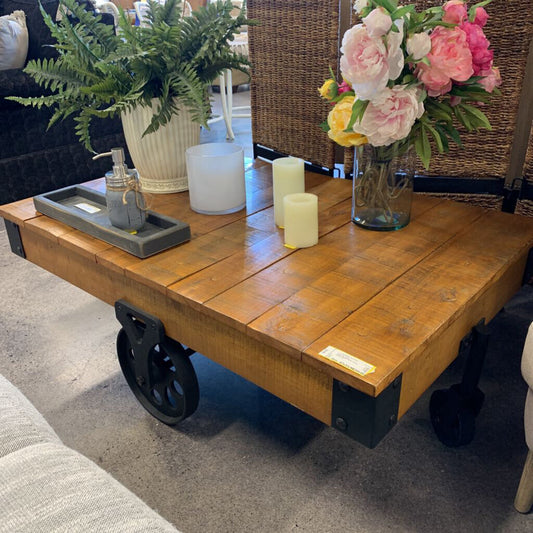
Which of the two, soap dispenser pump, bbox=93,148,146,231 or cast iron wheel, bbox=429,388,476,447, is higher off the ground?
soap dispenser pump, bbox=93,148,146,231

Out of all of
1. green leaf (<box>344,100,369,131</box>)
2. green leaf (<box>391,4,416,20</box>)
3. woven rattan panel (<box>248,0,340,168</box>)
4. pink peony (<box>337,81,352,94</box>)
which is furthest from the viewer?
woven rattan panel (<box>248,0,340,168</box>)

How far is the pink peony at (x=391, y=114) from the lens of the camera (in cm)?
105

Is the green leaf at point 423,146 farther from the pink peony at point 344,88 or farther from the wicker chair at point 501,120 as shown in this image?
the wicker chair at point 501,120

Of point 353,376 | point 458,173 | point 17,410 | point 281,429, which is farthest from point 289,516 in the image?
point 458,173

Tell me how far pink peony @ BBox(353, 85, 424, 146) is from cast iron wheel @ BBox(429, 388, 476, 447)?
602 millimetres

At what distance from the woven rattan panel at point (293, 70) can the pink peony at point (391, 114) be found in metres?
0.72

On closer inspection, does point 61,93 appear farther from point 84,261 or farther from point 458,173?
point 458,173

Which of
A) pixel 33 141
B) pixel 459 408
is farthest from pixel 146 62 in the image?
pixel 33 141

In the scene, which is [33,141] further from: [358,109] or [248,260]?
[358,109]

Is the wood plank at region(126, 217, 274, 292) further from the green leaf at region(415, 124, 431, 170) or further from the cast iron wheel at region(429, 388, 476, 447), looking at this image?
the cast iron wheel at region(429, 388, 476, 447)

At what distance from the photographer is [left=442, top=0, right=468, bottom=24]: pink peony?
107 cm

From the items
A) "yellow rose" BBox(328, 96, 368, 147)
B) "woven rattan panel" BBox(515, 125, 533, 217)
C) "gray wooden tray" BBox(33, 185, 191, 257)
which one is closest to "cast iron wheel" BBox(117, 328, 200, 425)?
"gray wooden tray" BBox(33, 185, 191, 257)

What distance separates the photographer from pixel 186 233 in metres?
1.26

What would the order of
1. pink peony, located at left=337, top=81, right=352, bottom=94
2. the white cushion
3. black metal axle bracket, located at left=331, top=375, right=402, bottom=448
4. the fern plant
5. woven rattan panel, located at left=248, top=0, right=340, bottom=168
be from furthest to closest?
the white cushion, woven rattan panel, located at left=248, top=0, right=340, bottom=168, the fern plant, pink peony, located at left=337, top=81, right=352, bottom=94, black metal axle bracket, located at left=331, top=375, right=402, bottom=448
